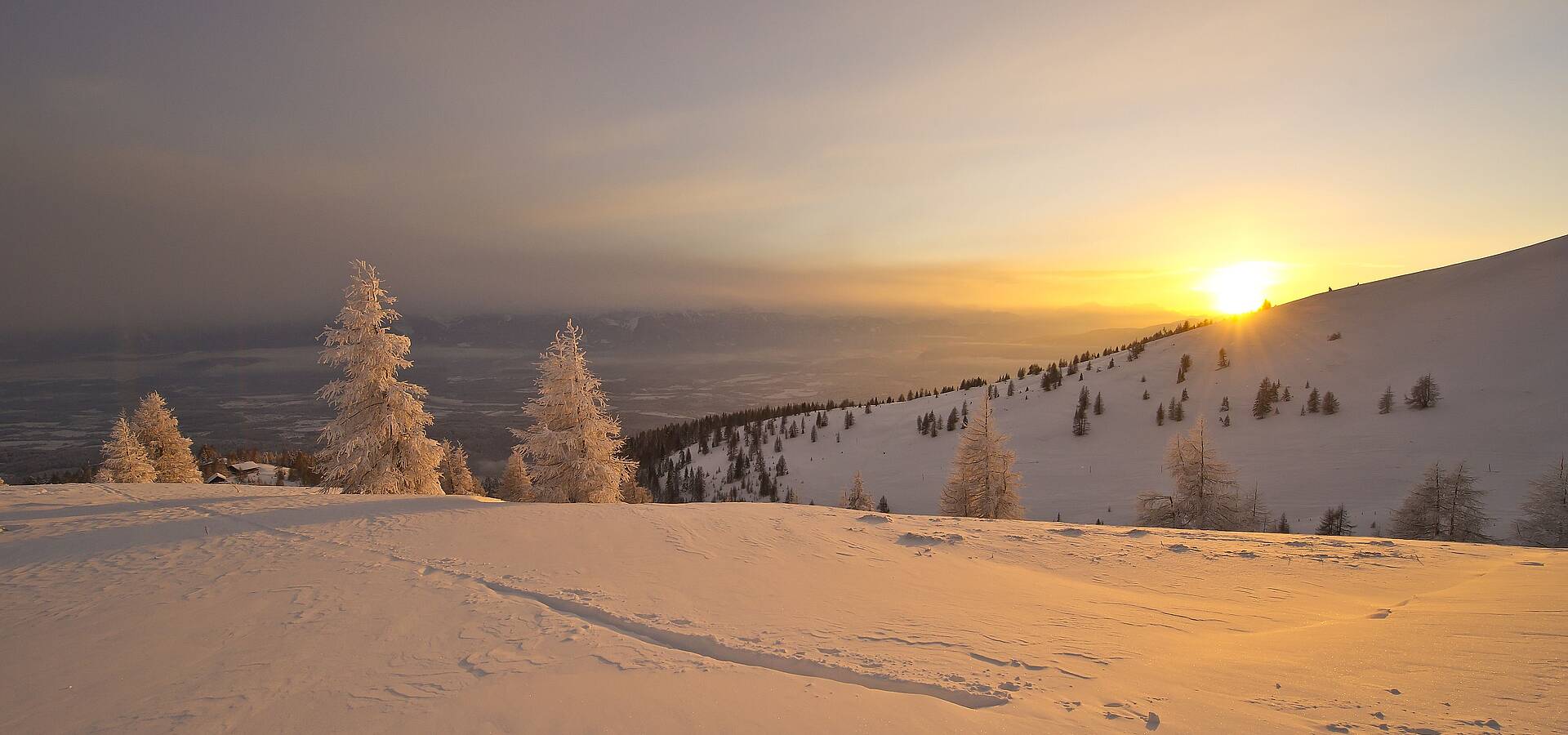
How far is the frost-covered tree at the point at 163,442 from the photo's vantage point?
37094 mm

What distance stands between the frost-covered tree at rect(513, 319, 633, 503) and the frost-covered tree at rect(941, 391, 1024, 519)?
689 inches

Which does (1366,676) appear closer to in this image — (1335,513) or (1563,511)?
(1563,511)

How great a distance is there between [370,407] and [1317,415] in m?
63.5

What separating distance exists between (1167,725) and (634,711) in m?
4.13

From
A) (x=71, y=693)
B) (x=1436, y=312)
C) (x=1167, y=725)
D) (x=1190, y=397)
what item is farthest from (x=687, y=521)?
(x=1436, y=312)

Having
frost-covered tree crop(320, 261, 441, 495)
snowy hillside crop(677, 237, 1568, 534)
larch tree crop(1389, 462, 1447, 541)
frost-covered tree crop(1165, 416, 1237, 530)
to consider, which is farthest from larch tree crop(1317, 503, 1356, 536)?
frost-covered tree crop(320, 261, 441, 495)

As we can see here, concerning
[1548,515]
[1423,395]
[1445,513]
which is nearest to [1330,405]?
[1423,395]

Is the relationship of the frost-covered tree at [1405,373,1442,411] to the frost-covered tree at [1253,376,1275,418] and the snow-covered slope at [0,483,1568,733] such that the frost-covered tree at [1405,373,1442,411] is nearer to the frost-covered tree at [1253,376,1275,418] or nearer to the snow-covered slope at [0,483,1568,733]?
the frost-covered tree at [1253,376,1275,418]

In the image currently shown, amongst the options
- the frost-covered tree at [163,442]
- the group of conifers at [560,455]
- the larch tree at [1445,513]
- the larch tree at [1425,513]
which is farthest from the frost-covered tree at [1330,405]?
the frost-covered tree at [163,442]

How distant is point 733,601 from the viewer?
7.43m

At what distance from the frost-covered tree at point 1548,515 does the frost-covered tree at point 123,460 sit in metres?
65.9

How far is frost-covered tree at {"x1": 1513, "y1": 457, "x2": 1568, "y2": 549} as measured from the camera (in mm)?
21250

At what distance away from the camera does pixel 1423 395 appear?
1641 inches

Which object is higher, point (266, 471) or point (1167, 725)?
point (1167, 725)
